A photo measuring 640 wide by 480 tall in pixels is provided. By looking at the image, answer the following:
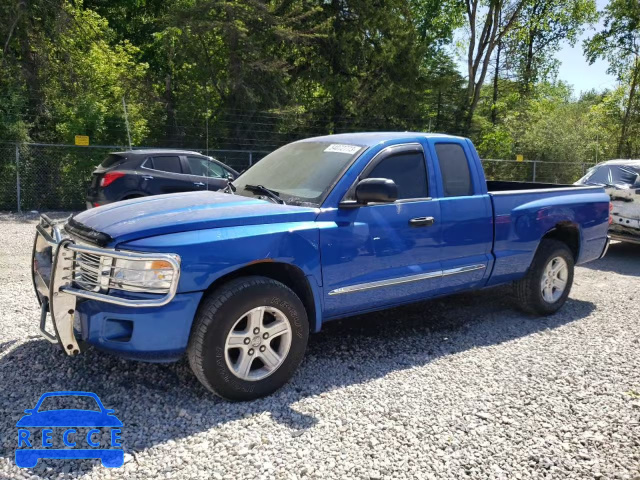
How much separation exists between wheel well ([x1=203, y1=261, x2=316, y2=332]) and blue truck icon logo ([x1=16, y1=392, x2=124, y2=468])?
3.96 ft

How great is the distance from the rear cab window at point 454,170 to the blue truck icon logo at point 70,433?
3.29 m

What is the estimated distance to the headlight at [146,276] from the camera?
3.46 metres

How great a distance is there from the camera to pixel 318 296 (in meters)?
4.18

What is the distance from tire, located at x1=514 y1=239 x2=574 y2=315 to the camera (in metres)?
5.92

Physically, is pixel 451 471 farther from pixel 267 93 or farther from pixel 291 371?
pixel 267 93

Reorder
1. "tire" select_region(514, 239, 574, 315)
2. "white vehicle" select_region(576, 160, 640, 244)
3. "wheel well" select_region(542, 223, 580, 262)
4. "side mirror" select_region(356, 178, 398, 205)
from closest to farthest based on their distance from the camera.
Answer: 1. "side mirror" select_region(356, 178, 398, 205)
2. "tire" select_region(514, 239, 574, 315)
3. "wheel well" select_region(542, 223, 580, 262)
4. "white vehicle" select_region(576, 160, 640, 244)

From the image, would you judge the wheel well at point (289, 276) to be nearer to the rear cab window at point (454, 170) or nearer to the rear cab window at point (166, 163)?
the rear cab window at point (454, 170)

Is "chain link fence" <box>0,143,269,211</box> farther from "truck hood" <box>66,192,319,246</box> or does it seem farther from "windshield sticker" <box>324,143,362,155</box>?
"truck hood" <box>66,192,319,246</box>

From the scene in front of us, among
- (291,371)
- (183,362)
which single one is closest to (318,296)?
(291,371)

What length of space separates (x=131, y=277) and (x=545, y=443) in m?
2.70

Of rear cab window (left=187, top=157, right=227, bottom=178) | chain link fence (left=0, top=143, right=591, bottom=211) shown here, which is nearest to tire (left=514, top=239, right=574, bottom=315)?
rear cab window (left=187, top=157, right=227, bottom=178)

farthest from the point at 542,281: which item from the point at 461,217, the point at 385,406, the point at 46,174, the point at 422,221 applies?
the point at 46,174

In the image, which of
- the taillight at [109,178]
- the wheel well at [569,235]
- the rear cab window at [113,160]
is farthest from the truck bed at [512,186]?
the rear cab window at [113,160]

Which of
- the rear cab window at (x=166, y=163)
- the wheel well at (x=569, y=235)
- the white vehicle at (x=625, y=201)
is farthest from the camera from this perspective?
the rear cab window at (x=166, y=163)
